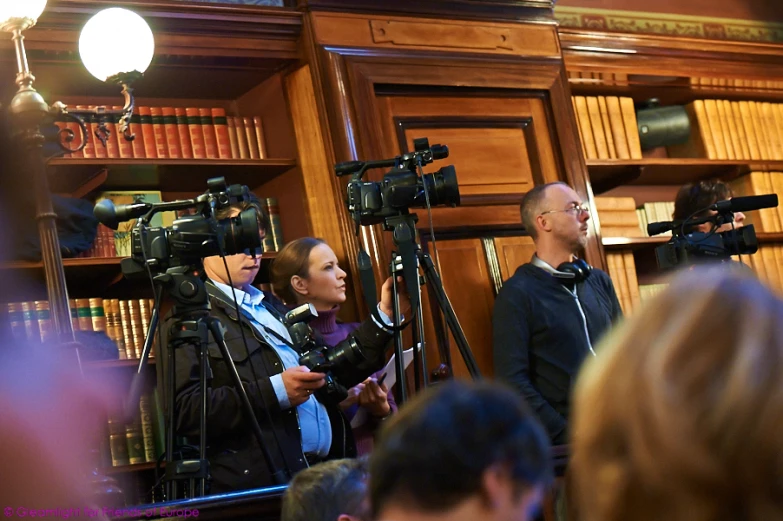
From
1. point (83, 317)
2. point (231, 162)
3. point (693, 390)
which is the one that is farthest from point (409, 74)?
point (693, 390)

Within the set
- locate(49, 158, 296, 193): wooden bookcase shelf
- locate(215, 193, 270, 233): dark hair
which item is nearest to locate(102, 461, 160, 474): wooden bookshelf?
locate(49, 158, 296, 193): wooden bookcase shelf

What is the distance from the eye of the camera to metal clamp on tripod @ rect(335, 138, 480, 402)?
3012 millimetres

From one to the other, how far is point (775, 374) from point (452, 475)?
441mm

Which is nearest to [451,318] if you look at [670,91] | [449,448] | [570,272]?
[570,272]

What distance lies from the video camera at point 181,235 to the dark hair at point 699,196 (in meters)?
2.33

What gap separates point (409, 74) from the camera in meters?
4.30

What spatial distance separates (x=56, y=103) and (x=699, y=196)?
8.66 feet

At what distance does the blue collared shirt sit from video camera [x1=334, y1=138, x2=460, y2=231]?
390 millimetres

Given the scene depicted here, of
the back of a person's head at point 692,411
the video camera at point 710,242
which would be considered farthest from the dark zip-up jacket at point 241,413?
the back of a person's head at point 692,411

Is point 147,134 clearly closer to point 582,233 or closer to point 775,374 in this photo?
point 582,233

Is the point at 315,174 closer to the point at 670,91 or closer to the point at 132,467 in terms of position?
the point at 132,467

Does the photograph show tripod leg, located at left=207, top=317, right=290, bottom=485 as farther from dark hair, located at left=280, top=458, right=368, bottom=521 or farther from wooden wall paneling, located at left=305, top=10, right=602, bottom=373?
wooden wall paneling, located at left=305, top=10, right=602, bottom=373

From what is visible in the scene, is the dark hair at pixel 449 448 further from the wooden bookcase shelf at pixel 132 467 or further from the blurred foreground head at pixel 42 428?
the wooden bookcase shelf at pixel 132 467

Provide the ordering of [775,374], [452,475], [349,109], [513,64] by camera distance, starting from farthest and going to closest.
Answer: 1. [513,64]
2. [349,109]
3. [452,475]
4. [775,374]
